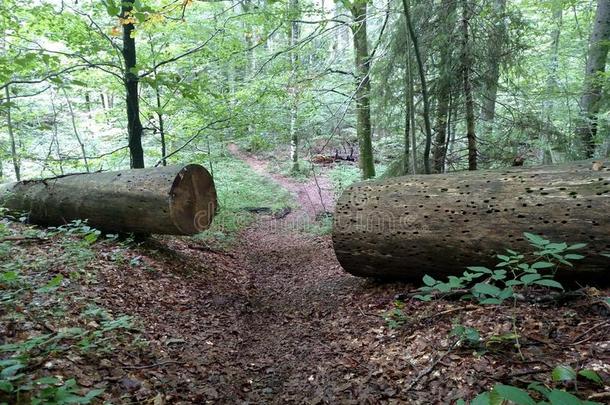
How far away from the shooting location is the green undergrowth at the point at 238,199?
29.9ft

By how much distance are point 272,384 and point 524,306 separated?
7.88 feet

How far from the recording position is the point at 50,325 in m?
3.20

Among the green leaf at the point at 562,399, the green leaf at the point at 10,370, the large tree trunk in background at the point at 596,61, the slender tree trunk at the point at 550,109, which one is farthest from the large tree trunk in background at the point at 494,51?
the green leaf at the point at 10,370

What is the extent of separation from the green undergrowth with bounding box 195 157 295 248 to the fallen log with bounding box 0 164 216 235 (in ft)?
7.19

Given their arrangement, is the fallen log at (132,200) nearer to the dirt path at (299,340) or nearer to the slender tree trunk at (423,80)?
the dirt path at (299,340)

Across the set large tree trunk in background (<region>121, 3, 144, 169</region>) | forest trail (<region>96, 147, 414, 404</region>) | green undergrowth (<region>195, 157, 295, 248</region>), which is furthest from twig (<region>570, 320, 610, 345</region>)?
large tree trunk in background (<region>121, 3, 144, 169</region>)

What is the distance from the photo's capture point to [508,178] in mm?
4336

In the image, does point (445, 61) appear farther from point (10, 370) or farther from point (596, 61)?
point (10, 370)

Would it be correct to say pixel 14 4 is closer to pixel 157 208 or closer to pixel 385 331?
pixel 157 208

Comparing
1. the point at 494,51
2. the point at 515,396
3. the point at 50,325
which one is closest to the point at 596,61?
the point at 494,51

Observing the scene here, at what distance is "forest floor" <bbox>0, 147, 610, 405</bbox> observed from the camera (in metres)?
2.74

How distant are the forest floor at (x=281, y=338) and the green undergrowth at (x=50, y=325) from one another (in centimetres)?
2

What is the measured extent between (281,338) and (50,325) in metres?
2.23

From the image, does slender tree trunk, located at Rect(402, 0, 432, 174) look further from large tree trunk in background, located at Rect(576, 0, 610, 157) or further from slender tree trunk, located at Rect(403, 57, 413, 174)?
large tree trunk in background, located at Rect(576, 0, 610, 157)
